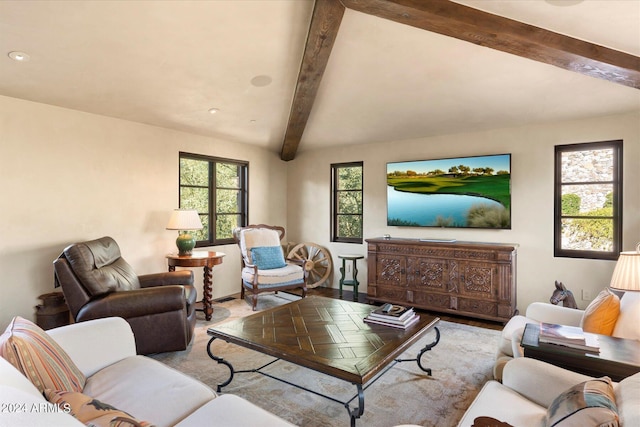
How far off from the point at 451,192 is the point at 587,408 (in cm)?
389

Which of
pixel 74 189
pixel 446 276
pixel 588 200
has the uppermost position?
pixel 74 189

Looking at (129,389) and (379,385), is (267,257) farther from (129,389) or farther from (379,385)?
(129,389)

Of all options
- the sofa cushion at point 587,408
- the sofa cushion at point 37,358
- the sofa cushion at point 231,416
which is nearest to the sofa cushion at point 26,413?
the sofa cushion at point 37,358

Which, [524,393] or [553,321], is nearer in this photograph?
[524,393]

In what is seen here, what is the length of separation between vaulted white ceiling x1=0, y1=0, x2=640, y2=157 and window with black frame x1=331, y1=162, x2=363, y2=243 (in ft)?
3.94

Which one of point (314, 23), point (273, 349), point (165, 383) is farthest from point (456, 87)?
point (165, 383)

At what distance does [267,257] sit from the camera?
502 centimetres

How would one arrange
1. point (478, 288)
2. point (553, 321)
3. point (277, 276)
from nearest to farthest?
point (553, 321), point (478, 288), point (277, 276)

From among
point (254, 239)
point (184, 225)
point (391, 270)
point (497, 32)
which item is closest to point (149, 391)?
point (184, 225)

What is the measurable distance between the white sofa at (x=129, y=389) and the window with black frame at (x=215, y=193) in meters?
3.06

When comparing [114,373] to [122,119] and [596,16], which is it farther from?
[596,16]

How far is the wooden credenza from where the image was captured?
3.99 meters

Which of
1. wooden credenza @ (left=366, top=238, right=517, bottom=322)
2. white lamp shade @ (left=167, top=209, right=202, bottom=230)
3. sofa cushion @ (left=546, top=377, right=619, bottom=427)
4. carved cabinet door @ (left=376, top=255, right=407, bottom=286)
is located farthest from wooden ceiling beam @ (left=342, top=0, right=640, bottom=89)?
white lamp shade @ (left=167, top=209, right=202, bottom=230)

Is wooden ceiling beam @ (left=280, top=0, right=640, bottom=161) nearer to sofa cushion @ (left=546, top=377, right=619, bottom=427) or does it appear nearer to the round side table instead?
sofa cushion @ (left=546, top=377, right=619, bottom=427)
